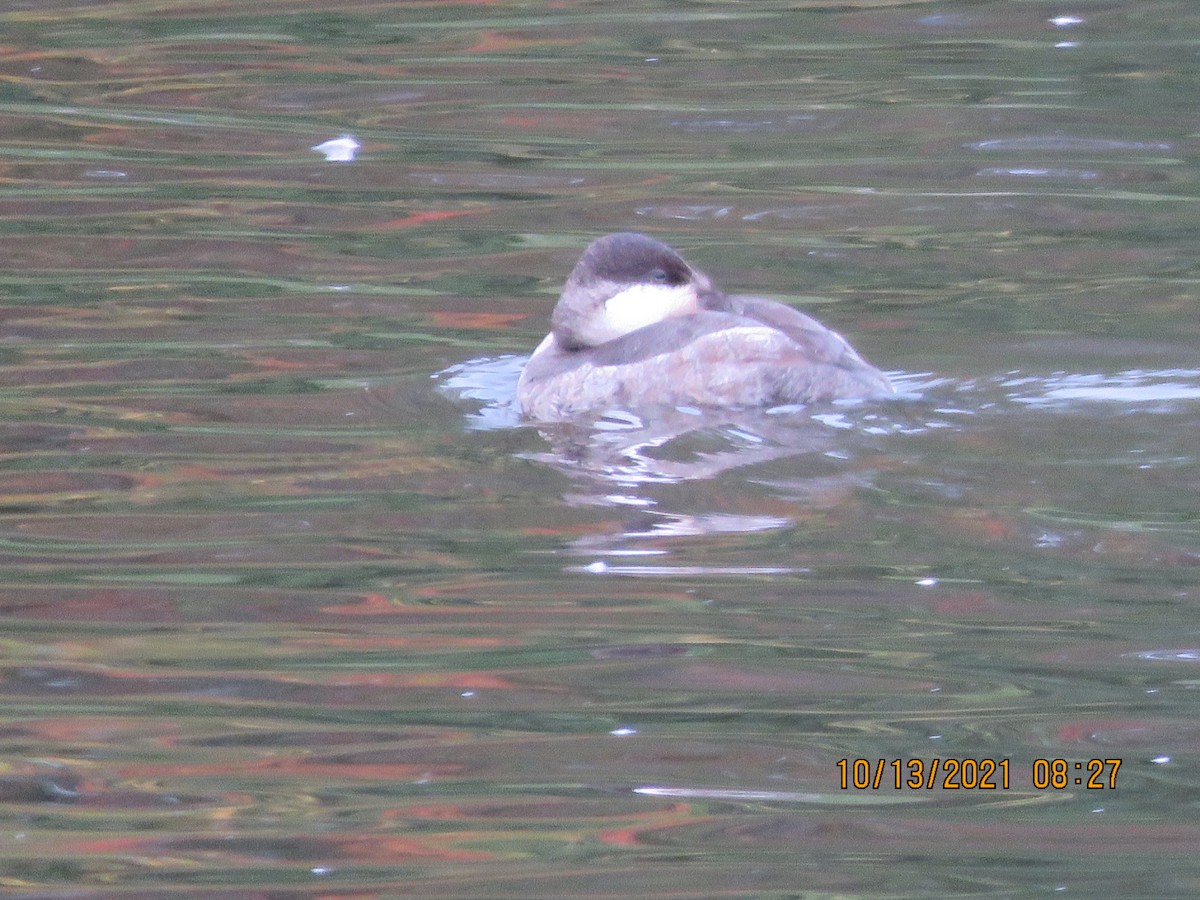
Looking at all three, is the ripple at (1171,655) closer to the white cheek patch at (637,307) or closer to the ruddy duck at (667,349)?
the ruddy duck at (667,349)

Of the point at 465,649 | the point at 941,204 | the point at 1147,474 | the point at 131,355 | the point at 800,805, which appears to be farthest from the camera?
the point at 941,204

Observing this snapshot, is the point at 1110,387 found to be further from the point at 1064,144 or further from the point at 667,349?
the point at 1064,144

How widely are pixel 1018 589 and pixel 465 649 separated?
1.34 m

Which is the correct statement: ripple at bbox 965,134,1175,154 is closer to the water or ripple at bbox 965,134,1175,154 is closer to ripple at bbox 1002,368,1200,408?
the water

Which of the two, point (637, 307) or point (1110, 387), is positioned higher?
point (637, 307)

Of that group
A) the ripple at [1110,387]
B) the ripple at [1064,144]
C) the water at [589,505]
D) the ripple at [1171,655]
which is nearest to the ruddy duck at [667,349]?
the water at [589,505]

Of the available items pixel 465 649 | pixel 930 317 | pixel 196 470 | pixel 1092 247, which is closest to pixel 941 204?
pixel 1092 247

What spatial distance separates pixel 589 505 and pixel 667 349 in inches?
43.2

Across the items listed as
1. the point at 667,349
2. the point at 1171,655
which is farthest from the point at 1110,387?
the point at 1171,655

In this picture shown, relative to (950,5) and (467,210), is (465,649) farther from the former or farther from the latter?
(950,5)

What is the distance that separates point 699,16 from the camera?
1216 centimetres

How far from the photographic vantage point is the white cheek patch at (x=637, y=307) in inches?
278

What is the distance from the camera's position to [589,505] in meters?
5.63

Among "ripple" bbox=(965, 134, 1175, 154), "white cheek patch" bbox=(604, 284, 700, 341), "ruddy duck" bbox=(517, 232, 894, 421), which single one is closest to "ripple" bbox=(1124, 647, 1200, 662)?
"ruddy duck" bbox=(517, 232, 894, 421)
